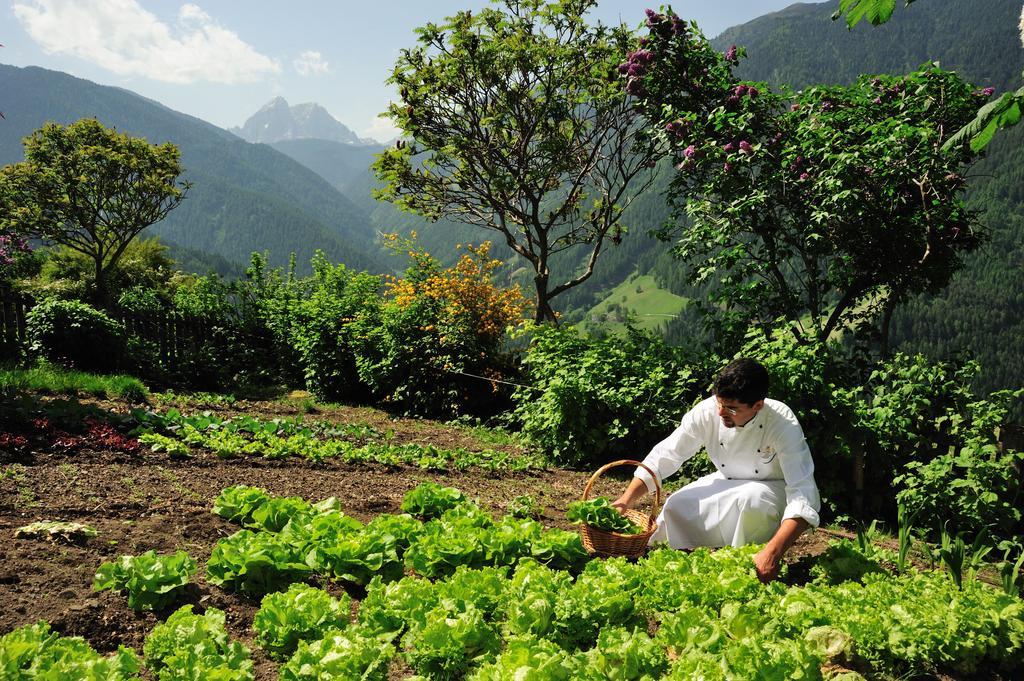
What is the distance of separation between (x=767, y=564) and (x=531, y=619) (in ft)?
4.32

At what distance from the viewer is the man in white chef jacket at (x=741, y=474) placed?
11.2 ft

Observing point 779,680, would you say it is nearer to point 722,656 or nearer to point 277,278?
point 722,656

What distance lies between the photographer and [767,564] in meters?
3.06

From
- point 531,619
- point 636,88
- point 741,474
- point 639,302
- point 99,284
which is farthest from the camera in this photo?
point 639,302

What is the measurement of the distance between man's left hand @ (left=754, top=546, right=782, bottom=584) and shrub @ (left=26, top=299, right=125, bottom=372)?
11021mm

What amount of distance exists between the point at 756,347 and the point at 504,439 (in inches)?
176

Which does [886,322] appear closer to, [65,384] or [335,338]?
[335,338]

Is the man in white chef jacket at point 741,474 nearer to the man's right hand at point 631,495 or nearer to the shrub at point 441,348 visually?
the man's right hand at point 631,495

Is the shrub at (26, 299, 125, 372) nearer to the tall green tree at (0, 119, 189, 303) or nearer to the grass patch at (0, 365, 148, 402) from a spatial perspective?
the grass patch at (0, 365, 148, 402)

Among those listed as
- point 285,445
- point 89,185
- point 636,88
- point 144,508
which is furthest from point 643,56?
point 89,185

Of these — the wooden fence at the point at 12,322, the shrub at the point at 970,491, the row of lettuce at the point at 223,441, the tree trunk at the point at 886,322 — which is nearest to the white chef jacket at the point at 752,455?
the shrub at the point at 970,491

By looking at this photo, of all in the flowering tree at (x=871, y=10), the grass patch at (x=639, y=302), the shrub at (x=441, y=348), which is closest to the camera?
the flowering tree at (x=871, y=10)

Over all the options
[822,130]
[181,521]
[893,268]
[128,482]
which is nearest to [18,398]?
[128,482]

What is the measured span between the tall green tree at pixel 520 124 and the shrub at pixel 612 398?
3.64 meters
